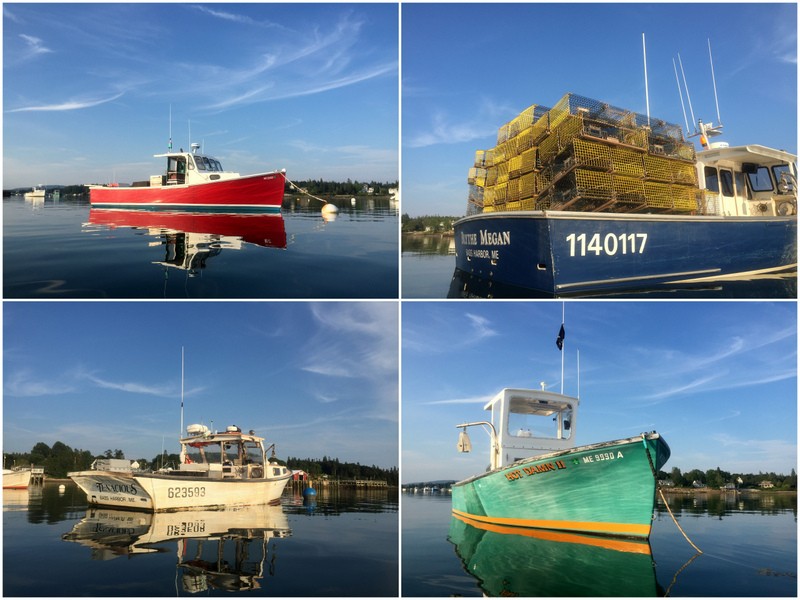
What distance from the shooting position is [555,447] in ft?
37.3

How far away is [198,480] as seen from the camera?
12.4m

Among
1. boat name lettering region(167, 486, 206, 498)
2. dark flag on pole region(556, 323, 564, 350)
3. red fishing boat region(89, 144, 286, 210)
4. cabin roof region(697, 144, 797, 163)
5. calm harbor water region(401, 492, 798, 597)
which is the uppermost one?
red fishing boat region(89, 144, 286, 210)

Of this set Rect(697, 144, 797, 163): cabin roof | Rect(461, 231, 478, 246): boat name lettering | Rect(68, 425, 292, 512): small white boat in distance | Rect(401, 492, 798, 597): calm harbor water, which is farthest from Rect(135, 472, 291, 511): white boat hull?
Rect(697, 144, 797, 163): cabin roof

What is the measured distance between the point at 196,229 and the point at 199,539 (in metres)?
12.0

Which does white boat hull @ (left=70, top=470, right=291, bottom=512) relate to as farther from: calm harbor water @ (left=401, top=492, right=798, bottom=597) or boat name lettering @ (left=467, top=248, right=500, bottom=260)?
boat name lettering @ (left=467, top=248, right=500, bottom=260)

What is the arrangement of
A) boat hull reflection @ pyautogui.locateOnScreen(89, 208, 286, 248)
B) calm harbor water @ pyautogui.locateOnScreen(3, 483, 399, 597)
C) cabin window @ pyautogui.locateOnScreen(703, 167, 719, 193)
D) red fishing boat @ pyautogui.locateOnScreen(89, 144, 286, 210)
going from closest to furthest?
calm harbor water @ pyautogui.locateOnScreen(3, 483, 399, 597) → cabin window @ pyautogui.locateOnScreen(703, 167, 719, 193) → boat hull reflection @ pyautogui.locateOnScreen(89, 208, 286, 248) → red fishing boat @ pyautogui.locateOnScreen(89, 144, 286, 210)

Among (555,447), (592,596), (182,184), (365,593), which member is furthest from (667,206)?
(182,184)

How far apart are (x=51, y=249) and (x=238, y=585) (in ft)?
34.1

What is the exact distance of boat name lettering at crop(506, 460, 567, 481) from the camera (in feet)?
29.8

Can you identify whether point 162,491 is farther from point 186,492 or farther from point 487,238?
point 487,238

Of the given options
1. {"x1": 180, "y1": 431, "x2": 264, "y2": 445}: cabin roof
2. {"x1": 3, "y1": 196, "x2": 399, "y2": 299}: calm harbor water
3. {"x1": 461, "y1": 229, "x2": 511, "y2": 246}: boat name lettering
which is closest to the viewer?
{"x1": 3, "y1": 196, "x2": 399, "y2": 299}: calm harbor water

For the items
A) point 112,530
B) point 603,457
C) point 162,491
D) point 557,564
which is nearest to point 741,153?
point 603,457

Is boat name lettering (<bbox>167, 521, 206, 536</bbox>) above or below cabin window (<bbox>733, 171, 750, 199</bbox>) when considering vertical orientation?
below

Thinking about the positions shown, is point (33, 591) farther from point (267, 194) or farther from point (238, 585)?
point (267, 194)
